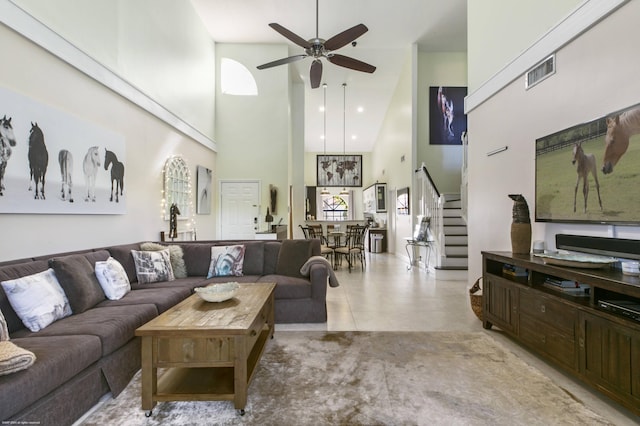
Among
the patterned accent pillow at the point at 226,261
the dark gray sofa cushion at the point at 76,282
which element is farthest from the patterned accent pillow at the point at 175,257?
the dark gray sofa cushion at the point at 76,282

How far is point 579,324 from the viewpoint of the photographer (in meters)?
2.06

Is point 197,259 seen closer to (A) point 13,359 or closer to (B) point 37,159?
(B) point 37,159

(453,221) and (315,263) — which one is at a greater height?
(453,221)

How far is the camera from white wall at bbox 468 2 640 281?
2.24 m

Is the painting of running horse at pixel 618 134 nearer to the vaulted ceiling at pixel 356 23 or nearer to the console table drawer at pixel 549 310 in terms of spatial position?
the console table drawer at pixel 549 310

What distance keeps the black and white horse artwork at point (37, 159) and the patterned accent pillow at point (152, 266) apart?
1.01 metres

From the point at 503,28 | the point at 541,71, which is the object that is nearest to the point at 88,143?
the point at 541,71

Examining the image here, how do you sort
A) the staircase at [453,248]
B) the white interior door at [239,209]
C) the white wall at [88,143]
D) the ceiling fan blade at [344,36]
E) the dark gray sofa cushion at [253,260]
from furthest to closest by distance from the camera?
the white interior door at [239,209] < the staircase at [453,248] < the ceiling fan blade at [344,36] < the dark gray sofa cushion at [253,260] < the white wall at [88,143]

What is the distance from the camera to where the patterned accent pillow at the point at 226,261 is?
3.74 m

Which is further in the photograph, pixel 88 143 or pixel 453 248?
pixel 453 248

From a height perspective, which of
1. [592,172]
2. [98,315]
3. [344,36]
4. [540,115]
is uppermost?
[344,36]

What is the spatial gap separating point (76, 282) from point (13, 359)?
1.06 m

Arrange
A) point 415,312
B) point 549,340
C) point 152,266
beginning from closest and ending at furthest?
point 549,340 < point 152,266 < point 415,312

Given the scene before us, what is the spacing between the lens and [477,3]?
4270 millimetres
